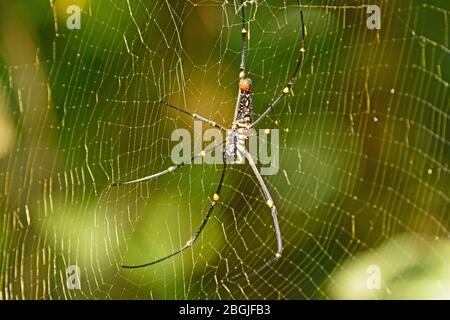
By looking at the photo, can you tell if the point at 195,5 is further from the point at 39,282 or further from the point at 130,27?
the point at 39,282

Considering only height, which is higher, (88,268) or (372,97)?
(372,97)

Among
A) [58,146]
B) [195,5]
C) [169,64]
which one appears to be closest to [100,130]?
[58,146]

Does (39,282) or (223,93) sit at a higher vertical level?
(223,93)

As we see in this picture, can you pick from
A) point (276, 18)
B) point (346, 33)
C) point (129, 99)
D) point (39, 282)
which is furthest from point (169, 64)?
point (39, 282)

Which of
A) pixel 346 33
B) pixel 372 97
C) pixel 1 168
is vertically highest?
pixel 346 33

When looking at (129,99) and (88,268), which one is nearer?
(129,99)

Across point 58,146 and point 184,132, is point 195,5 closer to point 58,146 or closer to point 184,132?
point 184,132
